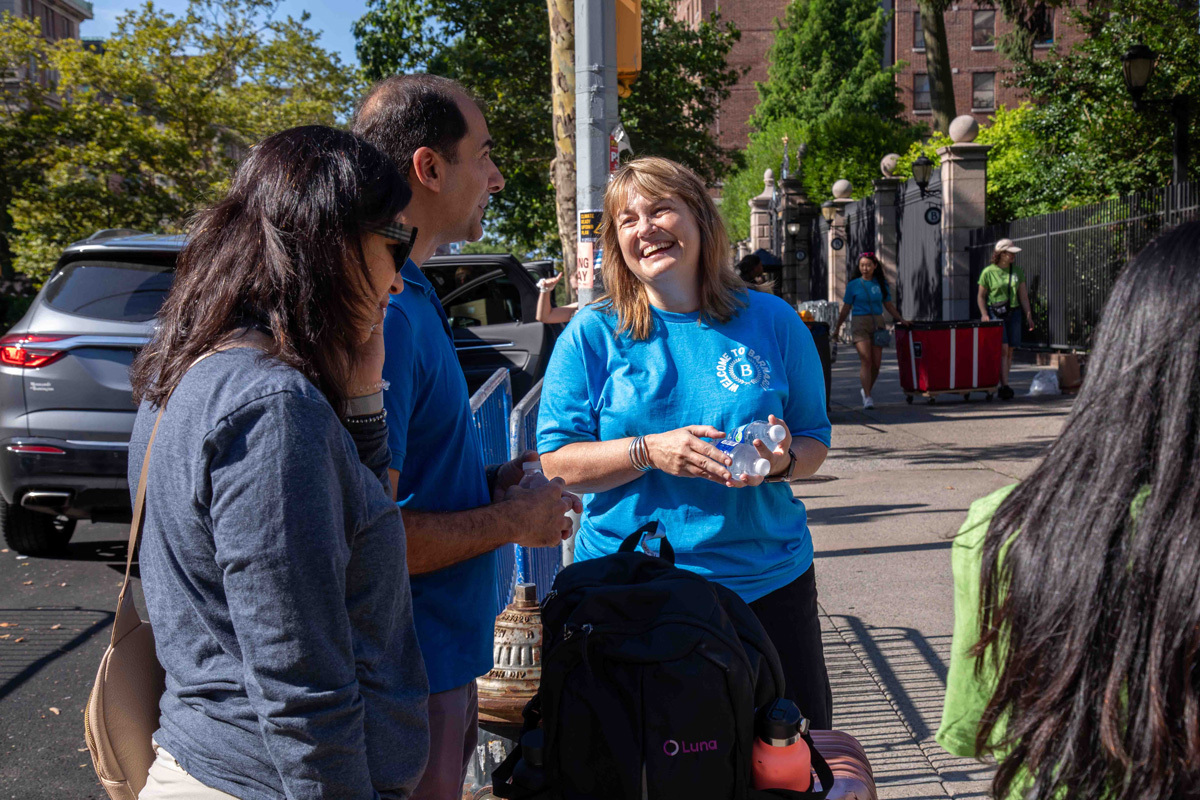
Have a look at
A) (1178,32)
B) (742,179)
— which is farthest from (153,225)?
(742,179)

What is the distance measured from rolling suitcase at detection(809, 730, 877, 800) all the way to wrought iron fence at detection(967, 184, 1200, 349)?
43.5 feet

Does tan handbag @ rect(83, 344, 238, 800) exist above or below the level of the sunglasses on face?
below

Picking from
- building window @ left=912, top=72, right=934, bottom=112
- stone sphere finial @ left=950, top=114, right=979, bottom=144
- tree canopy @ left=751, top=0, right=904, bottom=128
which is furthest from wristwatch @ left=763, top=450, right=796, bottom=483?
building window @ left=912, top=72, right=934, bottom=112

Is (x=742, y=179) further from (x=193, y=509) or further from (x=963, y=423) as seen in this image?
(x=193, y=509)

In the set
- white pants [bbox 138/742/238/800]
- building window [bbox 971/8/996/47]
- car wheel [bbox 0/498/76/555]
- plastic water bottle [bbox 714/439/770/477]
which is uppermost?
building window [bbox 971/8/996/47]

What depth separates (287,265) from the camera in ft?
4.71

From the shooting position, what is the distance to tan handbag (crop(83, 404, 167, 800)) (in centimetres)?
157

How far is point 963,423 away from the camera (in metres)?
11.5

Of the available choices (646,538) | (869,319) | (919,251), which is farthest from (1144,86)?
(646,538)

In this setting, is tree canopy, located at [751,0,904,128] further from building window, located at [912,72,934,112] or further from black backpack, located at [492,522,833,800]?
black backpack, located at [492,522,833,800]

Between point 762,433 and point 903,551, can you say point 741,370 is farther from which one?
point 903,551

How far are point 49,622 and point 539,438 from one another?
4082mm

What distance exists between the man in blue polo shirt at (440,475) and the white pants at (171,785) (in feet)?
1.51

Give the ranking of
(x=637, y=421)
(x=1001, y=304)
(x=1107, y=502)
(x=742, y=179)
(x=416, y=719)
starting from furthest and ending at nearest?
(x=742, y=179) < (x=1001, y=304) < (x=637, y=421) < (x=416, y=719) < (x=1107, y=502)
